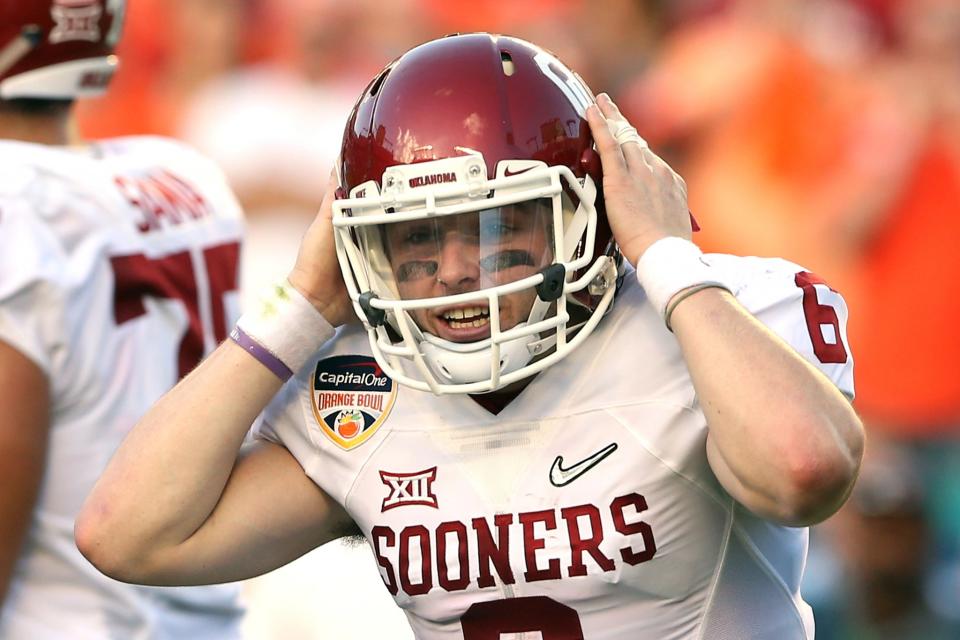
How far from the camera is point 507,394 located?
2.72 metres

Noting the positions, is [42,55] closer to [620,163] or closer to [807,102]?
[620,163]

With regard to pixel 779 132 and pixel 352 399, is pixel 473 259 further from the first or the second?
pixel 779 132

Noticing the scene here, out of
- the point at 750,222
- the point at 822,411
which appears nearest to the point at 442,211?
the point at 822,411

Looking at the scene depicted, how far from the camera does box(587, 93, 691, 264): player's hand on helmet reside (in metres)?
2.57

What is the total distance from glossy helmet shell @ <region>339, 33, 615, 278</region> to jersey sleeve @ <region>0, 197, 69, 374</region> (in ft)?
2.59

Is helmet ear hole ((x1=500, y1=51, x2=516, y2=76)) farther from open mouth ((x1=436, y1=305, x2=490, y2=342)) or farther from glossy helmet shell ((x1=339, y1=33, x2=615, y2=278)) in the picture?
open mouth ((x1=436, y1=305, x2=490, y2=342))

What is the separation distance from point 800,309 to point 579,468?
44cm

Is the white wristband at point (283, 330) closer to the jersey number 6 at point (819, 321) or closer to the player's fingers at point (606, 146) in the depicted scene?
the player's fingers at point (606, 146)

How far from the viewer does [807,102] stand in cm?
612

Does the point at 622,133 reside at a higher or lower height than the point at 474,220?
higher

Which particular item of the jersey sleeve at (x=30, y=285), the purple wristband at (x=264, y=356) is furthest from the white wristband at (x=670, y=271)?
the jersey sleeve at (x=30, y=285)

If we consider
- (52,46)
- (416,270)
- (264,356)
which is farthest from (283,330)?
(52,46)

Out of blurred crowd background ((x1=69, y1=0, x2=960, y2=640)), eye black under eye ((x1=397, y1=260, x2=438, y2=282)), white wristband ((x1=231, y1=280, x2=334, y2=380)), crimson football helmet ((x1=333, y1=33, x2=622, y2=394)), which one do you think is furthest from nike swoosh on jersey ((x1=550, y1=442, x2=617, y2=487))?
blurred crowd background ((x1=69, y1=0, x2=960, y2=640))

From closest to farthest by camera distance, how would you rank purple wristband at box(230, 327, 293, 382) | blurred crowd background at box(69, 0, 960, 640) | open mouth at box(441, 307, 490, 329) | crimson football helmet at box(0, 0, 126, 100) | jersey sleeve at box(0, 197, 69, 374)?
open mouth at box(441, 307, 490, 329)
purple wristband at box(230, 327, 293, 382)
jersey sleeve at box(0, 197, 69, 374)
crimson football helmet at box(0, 0, 126, 100)
blurred crowd background at box(69, 0, 960, 640)
